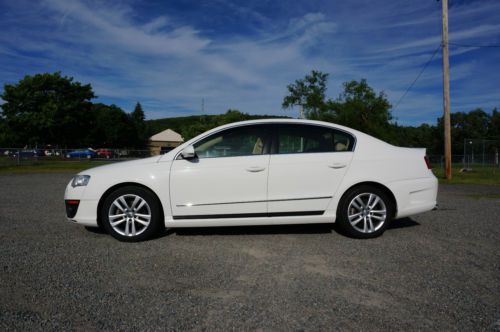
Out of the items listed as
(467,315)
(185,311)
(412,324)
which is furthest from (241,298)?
(467,315)

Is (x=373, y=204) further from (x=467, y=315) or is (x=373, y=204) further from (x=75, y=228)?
(x=75, y=228)

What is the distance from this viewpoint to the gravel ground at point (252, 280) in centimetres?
238

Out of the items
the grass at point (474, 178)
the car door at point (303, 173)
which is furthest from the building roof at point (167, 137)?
the car door at point (303, 173)

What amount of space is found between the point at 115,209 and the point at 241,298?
2467 mm

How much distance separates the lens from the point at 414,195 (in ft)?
15.4

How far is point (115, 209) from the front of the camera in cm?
448

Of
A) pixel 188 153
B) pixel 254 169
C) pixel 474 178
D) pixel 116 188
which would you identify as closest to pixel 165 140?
pixel 474 178

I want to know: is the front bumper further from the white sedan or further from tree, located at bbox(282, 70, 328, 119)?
tree, located at bbox(282, 70, 328, 119)

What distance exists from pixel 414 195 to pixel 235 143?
2.51 meters

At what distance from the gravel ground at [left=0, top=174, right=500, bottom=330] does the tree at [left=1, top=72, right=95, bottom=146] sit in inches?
1919

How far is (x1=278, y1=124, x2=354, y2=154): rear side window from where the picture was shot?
4.62m

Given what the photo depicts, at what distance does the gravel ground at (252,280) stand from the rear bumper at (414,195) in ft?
1.25

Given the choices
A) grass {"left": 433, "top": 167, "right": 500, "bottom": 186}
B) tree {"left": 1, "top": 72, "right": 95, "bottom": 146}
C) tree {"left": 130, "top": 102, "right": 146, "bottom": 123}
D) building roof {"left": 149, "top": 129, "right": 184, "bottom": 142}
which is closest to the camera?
grass {"left": 433, "top": 167, "right": 500, "bottom": 186}

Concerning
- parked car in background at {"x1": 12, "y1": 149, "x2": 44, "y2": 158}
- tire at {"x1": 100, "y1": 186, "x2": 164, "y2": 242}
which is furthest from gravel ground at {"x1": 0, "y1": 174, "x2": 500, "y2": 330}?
parked car in background at {"x1": 12, "y1": 149, "x2": 44, "y2": 158}
